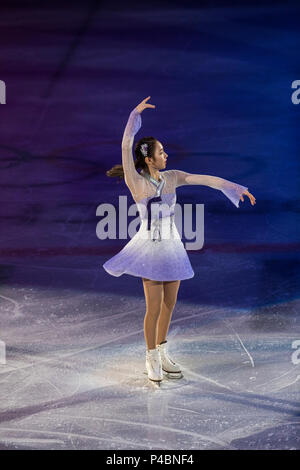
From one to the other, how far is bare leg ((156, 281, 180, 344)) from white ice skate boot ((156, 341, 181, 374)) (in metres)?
0.03

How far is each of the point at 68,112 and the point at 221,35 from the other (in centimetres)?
194

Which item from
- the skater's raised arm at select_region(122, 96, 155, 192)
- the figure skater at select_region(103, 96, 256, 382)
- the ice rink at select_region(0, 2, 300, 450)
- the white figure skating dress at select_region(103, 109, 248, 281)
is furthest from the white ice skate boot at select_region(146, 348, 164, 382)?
the ice rink at select_region(0, 2, 300, 450)

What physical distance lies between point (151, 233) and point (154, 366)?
0.73 meters

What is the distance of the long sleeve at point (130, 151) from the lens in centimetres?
349

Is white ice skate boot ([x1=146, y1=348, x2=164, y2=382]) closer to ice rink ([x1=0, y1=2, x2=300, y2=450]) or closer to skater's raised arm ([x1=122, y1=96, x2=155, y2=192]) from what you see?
skater's raised arm ([x1=122, y1=96, x2=155, y2=192])

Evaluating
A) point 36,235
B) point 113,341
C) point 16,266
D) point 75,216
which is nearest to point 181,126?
point 75,216

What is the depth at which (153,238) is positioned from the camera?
140 inches

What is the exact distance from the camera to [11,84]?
7.46 metres

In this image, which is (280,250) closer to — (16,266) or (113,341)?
(16,266)

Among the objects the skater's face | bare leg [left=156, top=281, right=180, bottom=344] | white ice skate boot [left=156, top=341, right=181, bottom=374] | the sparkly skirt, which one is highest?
the skater's face

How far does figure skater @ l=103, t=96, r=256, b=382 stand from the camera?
350cm

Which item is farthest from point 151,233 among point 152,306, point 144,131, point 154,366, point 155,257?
point 144,131

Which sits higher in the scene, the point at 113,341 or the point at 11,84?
the point at 11,84

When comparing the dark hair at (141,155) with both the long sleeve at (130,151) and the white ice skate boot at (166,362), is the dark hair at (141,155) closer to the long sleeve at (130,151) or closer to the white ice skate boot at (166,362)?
the long sleeve at (130,151)
